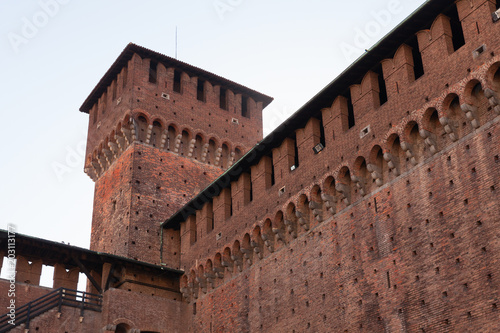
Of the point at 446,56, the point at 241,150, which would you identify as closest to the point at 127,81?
the point at 241,150

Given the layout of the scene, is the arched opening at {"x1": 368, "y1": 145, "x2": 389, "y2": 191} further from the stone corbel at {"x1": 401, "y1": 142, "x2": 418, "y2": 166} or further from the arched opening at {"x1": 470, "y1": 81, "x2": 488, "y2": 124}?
the arched opening at {"x1": 470, "y1": 81, "x2": 488, "y2": 124}

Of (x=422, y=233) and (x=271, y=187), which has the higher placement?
(x=271, y=187)

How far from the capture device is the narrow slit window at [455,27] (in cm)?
1361

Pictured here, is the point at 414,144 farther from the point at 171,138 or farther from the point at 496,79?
the point at 171,138

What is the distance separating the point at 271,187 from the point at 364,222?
3875 millimetres

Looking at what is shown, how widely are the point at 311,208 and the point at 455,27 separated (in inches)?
207

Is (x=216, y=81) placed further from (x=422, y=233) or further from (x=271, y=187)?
(x=422, y=233)

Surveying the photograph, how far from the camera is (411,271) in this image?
1252 centimetres

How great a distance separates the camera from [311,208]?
51.6 ft

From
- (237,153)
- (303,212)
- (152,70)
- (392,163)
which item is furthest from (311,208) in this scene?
(152,70)

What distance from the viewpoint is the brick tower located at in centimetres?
2256

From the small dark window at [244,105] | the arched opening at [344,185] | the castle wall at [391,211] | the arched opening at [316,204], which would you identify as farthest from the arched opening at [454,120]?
the small dark window at [244,105]

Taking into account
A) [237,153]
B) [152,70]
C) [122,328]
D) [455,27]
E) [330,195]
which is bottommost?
[122,328]

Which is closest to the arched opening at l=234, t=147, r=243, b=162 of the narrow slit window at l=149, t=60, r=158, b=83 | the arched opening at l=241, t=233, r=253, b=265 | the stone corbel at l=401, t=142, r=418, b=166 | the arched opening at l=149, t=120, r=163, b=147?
the arched opening at l=149, t=120, r=163, b=147
